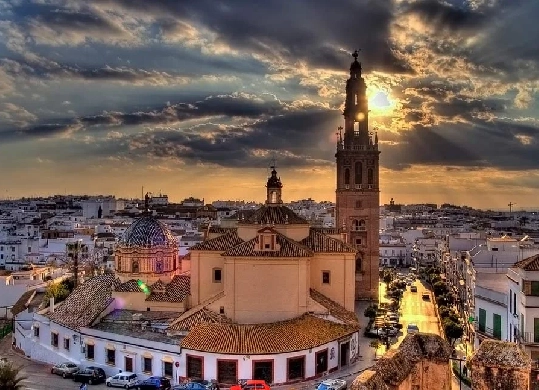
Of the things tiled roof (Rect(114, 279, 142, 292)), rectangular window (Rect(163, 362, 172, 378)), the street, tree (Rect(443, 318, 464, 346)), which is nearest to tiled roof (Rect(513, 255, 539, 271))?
the street

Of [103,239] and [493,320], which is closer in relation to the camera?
[493,320]

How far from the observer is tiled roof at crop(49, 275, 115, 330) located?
1487 inches

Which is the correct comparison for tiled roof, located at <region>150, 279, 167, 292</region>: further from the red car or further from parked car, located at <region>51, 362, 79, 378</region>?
the red car

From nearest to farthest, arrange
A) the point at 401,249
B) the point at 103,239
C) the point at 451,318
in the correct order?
the point at 451,318, the point at 103,239, the point at 401,249

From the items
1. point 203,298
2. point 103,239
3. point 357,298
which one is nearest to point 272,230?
A: point 203,298

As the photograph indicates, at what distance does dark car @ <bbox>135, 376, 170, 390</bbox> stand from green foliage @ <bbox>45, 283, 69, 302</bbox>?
20.1 m

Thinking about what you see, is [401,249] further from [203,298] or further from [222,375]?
[222,375]

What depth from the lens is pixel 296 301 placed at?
117 feet

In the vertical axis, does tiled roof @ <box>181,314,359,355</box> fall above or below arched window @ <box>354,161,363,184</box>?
below

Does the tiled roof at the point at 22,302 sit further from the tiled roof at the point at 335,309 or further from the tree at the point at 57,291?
the tiled roof at the point at 335,309

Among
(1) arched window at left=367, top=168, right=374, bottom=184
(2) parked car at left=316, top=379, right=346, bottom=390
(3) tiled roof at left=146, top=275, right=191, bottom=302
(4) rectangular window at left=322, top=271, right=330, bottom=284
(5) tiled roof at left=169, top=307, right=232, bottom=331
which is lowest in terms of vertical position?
(2) parked car at left=316, top=379, right=346, bottom=390

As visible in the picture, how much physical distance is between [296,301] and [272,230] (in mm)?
4046

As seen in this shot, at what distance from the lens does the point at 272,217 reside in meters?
40.4

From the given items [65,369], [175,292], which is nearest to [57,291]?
[175,292]
